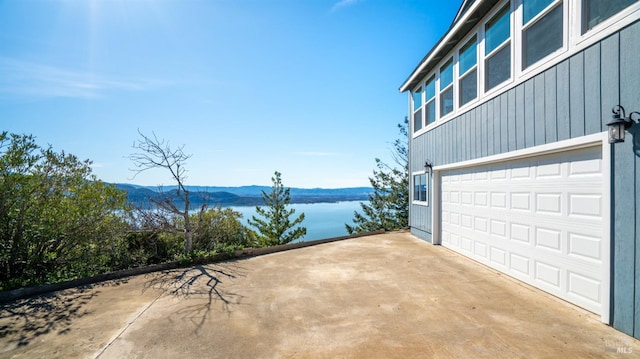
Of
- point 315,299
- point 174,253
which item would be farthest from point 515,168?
point 174,253

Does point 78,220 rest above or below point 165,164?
below

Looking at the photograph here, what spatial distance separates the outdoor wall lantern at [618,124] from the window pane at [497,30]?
7.96 feet

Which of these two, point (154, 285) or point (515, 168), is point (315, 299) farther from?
point (515, 168)

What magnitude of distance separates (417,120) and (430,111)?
0.87 meters

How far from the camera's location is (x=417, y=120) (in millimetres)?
8141

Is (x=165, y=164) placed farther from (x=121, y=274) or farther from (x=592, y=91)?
(x=592, y=91)

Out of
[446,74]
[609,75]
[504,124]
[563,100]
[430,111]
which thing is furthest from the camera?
[430,111]

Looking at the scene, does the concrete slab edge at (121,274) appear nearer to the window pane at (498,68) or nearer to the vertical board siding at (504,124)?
the vertical board siding at (504,124)

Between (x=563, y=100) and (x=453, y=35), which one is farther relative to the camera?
(x=453, y=35)

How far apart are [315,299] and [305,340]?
3.27 ft

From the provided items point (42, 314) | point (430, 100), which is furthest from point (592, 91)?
point (42, 314)

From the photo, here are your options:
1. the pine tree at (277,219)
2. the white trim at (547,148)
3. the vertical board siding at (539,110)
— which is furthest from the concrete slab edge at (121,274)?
the pine tree at (277,219)

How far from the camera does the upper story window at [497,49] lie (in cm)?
435

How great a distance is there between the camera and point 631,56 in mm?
2488
